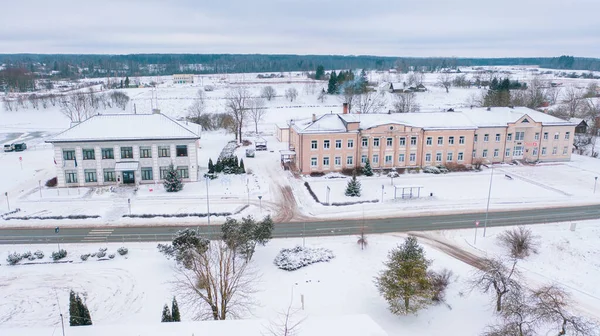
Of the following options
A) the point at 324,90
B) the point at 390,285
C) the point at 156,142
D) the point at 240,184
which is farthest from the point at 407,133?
the point at 324,90

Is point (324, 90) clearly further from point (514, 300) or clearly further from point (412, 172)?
point (514, 300)

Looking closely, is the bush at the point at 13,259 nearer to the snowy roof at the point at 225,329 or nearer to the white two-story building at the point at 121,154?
the snowy roof at the point at 225,329

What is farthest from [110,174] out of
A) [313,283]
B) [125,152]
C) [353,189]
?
[313,283]

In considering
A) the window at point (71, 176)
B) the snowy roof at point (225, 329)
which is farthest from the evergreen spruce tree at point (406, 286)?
the window at point (71, 176)

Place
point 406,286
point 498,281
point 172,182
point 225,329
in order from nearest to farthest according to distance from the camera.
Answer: point 225,329, point 406,286, point 498,281, point 172,182

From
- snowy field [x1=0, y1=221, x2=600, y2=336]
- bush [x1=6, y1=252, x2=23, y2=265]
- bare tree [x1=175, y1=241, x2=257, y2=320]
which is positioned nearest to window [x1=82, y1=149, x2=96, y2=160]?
snowy field [x1=0, y1=221, x2=600, y2=336]

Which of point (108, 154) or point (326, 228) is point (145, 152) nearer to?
point (108, 154)
